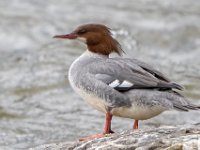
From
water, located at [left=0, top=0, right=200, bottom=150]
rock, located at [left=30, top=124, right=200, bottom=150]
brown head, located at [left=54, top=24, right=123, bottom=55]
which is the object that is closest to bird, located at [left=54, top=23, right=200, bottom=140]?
brown head, located at [left=54, top=24, right=123, bottom=55]

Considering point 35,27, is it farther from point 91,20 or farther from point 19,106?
point 19,106

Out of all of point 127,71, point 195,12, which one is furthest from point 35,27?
point 127,71

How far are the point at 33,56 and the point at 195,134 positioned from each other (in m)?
7.67

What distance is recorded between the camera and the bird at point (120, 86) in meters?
5.87

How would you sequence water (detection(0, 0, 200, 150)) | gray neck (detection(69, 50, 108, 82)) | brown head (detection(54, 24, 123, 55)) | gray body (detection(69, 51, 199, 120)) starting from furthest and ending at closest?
water (detection(0, 0, 200, 150)), brown head (detection(54, 24, 123, 55)), gray neck (detection(69, 50, 108, 82)), gray body (detection(69, 51, 199, 120))

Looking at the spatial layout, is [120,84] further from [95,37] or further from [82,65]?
[95,37]

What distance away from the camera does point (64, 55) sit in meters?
12.5

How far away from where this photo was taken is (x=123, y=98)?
6.03 m

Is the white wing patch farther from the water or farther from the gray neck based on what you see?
the water

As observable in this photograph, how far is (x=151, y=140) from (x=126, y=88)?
96 cm

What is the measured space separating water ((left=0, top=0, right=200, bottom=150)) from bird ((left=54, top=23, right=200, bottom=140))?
2.24 metres

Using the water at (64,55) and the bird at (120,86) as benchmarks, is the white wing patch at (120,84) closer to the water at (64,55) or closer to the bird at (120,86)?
the bird at (120,86)

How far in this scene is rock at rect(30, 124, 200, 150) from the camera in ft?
16.3

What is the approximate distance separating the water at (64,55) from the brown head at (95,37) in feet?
7.16
